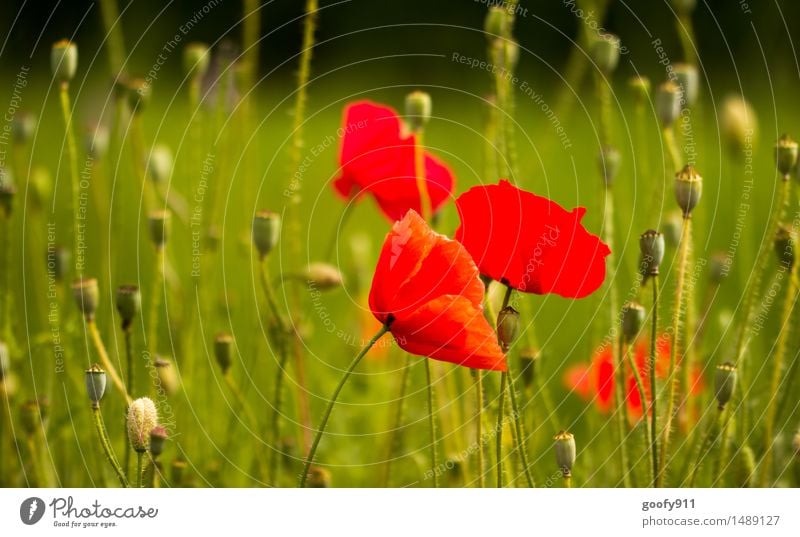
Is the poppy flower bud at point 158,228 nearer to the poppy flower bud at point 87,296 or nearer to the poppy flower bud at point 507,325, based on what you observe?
the poppy flower bud at point 87,296

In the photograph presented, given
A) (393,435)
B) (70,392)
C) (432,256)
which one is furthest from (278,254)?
(432,256)

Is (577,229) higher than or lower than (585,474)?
higher

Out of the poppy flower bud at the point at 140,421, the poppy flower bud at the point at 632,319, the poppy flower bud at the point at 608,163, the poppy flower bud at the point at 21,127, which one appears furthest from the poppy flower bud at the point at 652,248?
the poppy flower bud at the point at 21,127

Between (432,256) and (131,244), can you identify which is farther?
(131,244)

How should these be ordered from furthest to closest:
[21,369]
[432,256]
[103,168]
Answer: [103,168] < [21,369] < [432,256]

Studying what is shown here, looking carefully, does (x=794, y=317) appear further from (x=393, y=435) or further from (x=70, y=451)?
(x=70, y=451)
